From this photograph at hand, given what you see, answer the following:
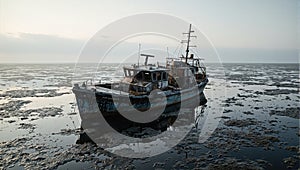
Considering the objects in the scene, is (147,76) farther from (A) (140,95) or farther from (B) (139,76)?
(A) (140,95)

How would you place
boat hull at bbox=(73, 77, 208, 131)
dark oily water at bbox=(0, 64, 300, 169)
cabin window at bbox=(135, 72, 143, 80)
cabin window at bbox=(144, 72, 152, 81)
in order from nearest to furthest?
1. dark oily water at bbox=(0, 64, 300, 169)
2. boat hull at bbox=(73, 77, 208, 131)
3. cabin window at bbox=(144, 72, 152, 81)
4. cabin window at bbox=(135, 72, 143, 80)

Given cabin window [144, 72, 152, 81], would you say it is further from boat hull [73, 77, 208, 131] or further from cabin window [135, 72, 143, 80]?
boat hull [73, 77, 208, 131]

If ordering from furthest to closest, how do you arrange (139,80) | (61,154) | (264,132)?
1. (139,80)
2. (264,132)
3. (61,154)

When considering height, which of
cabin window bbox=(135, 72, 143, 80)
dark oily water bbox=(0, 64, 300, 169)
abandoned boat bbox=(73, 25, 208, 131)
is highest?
cabin window bbox=(135, 72, 143, 80)

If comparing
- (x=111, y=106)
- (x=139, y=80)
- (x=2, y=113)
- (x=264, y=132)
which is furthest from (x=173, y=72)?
(x=2, y=113)

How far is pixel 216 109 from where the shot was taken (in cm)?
2208

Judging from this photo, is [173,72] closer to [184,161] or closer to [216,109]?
[216,109]

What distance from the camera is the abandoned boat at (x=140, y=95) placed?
645 inches

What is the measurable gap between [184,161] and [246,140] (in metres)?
5.44

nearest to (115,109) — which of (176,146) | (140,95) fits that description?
(140,95)

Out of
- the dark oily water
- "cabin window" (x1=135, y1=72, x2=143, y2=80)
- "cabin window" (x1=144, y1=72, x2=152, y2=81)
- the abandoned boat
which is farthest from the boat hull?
"cabin window" (x1=135, y1=72, x2=143, y2=80)

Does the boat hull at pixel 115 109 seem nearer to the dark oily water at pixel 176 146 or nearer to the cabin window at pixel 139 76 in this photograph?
the dark oily water at pixel 176 146

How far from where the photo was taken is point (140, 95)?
17641mm

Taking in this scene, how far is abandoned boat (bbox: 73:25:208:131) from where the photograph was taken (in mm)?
16391
